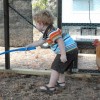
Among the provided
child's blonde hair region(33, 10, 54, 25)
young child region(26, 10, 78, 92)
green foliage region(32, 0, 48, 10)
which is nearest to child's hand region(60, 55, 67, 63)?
young child region(26, 10, 78, 92)

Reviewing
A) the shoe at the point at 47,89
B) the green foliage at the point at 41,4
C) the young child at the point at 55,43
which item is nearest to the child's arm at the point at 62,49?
the young child at the point at 55,43

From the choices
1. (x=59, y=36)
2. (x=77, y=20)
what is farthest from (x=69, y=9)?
(x=59, y=36)

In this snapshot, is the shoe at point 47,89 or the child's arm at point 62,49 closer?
the child's arm at point 62,49

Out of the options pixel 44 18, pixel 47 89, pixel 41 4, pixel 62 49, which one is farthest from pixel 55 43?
pixel 41 4

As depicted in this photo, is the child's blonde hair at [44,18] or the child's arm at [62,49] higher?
the child's blonde hair at [44,18]

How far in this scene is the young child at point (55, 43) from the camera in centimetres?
379

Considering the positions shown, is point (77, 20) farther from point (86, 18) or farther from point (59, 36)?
point (59, 36)

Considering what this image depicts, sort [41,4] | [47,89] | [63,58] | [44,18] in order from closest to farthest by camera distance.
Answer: [63,58]
[44,18]
[47,89]
[41,4]

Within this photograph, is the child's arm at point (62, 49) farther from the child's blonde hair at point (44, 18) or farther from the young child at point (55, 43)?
the child's blonde hair at point (44, 18)

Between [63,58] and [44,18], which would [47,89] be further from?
[44,18]

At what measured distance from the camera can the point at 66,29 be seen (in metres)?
4.61

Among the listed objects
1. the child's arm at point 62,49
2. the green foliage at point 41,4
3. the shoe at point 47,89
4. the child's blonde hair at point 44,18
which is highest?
the green foliage at point 41,4

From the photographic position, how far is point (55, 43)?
12.7 ft

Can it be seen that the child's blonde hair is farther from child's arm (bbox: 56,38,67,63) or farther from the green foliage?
the green foliage
